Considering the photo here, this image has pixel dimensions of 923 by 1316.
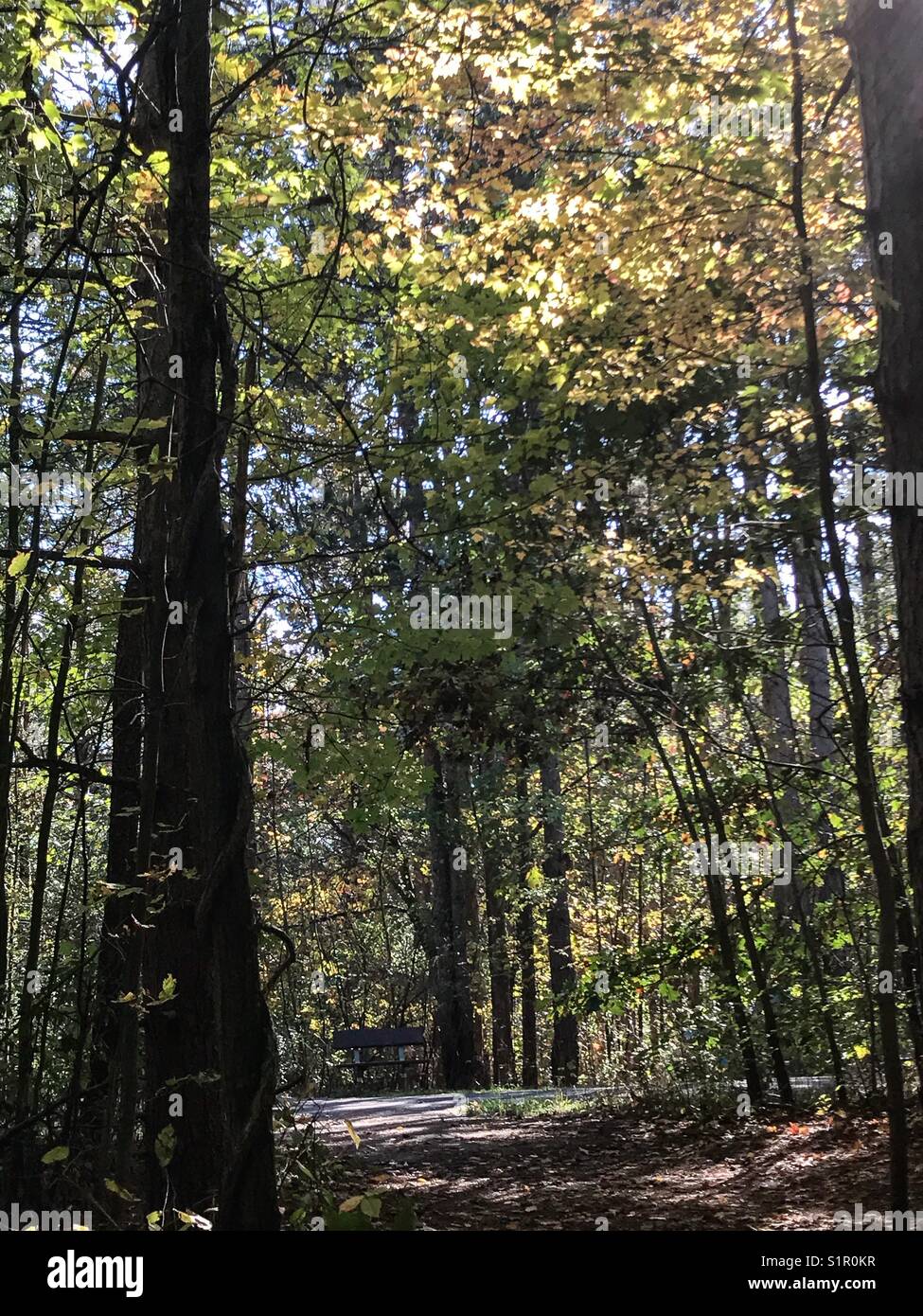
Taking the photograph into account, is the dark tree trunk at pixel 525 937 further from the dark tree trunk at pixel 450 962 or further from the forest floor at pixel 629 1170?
the forest floor at pixel 629 1170

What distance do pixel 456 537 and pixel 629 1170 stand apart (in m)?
5.93

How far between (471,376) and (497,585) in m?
1.77

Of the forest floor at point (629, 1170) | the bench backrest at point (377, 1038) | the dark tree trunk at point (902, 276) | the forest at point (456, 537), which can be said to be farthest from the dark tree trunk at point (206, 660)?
the bench backrest at point (377, 1038)

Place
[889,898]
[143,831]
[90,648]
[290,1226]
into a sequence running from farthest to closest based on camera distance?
[90,648] → [889,898] → [143,831] → [290,1226]

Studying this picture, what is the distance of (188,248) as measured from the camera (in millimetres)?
2852

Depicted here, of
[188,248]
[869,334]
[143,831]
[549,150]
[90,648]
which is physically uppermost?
[549,150]

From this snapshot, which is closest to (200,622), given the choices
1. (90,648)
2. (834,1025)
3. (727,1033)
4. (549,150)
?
(90,648)

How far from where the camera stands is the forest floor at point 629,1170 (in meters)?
5.28

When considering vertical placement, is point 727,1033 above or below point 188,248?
below

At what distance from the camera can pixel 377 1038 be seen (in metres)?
15.8

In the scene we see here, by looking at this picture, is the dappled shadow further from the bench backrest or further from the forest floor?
the bench backrest

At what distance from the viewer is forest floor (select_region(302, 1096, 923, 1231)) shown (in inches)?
208

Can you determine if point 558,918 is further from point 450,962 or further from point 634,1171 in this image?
point 634,1171
